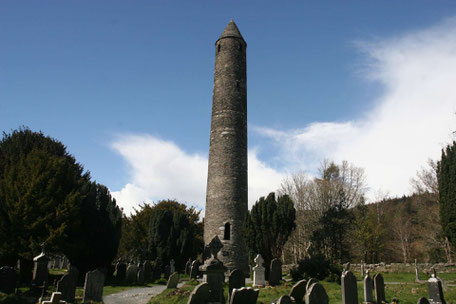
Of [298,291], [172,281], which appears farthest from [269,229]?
[298,291]

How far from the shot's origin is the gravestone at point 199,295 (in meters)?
7.49

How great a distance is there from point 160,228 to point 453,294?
1892cm

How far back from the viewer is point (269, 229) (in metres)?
17.5

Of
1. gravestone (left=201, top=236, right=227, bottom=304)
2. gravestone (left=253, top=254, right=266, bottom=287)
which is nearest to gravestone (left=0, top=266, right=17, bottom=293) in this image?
gravestone (left=201, top=236, right=227, bottom=304)

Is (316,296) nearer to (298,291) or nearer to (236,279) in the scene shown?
(298,291)

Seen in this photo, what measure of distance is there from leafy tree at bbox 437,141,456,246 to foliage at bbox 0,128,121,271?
16641 millimetres

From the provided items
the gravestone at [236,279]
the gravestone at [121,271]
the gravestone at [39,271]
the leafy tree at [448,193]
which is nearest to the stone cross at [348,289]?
the gravestone at [236,279]

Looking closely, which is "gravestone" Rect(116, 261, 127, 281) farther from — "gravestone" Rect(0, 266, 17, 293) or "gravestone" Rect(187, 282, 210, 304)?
"gravestone" Rect(187, 282, 210, 304)

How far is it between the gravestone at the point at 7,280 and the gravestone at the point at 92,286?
97.6 inches

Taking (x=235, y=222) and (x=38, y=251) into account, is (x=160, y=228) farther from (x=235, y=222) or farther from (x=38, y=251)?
(x=38, y=251)

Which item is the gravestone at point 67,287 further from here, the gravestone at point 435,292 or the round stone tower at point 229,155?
the round stone tower at point 229,155

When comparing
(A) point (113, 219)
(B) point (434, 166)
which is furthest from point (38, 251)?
(B) point (434, 166)

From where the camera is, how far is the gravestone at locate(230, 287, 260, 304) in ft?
25.2

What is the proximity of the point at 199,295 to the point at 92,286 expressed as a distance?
4.82 metres
